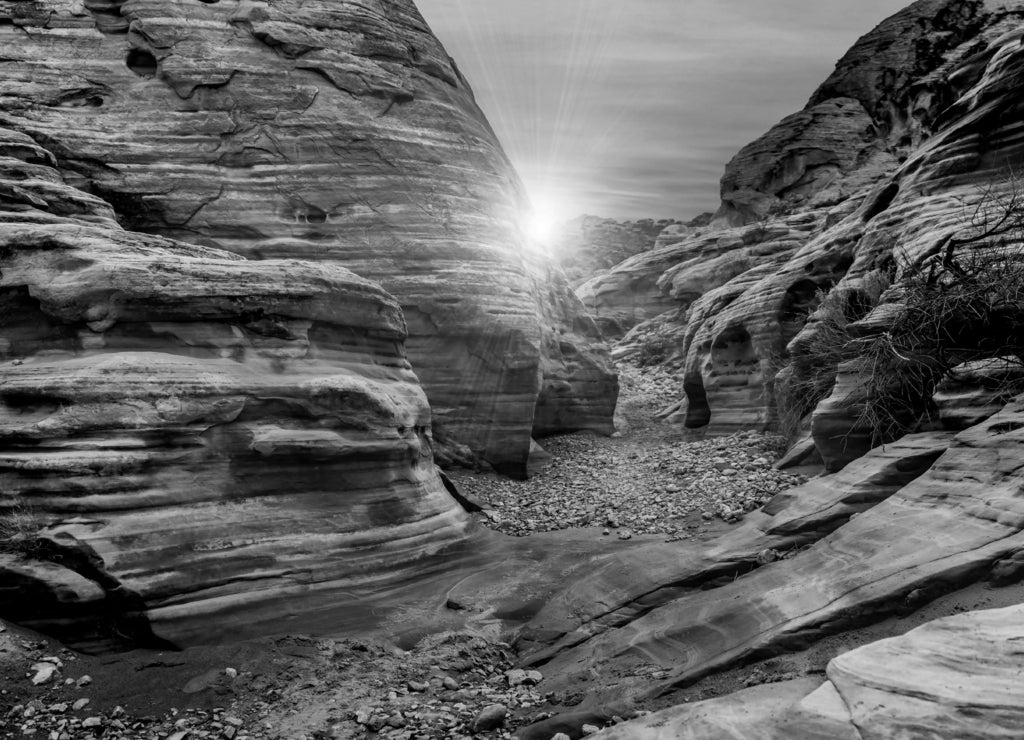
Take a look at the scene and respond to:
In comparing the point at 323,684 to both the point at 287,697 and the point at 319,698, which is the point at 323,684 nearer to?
the point at 319,698

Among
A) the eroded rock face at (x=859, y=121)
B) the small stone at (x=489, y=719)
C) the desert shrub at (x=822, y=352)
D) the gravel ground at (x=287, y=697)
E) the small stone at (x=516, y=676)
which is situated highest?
the eroded rock face at (x=859, y=121)

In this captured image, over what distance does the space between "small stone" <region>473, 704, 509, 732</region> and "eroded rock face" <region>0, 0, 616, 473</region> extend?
10108 millimetres

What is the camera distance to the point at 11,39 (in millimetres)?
16875

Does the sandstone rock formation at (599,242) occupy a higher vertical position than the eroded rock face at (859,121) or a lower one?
lower

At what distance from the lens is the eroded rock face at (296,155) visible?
16.3m

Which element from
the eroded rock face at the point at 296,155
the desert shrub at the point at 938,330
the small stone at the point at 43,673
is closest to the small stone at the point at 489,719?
the small stone at the point at 43,673

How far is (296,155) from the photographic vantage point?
55.9ft

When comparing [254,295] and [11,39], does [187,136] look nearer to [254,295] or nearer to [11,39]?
[11,39]

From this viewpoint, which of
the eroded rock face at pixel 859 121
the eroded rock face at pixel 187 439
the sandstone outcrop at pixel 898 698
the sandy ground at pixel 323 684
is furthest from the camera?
the eroded rock face at pixel 859 121

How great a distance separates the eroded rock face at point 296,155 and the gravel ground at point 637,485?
1574mm

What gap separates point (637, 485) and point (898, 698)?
11059mm

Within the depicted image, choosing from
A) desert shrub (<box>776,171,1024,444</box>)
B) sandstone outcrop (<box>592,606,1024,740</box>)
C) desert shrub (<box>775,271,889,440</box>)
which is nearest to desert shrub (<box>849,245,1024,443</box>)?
desert shrub (<box>776,171,1024,444</box>)

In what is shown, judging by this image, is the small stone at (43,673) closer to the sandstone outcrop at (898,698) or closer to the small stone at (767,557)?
the sandstone outcrop at (898,698)

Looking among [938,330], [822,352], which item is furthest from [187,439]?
[822,352]
